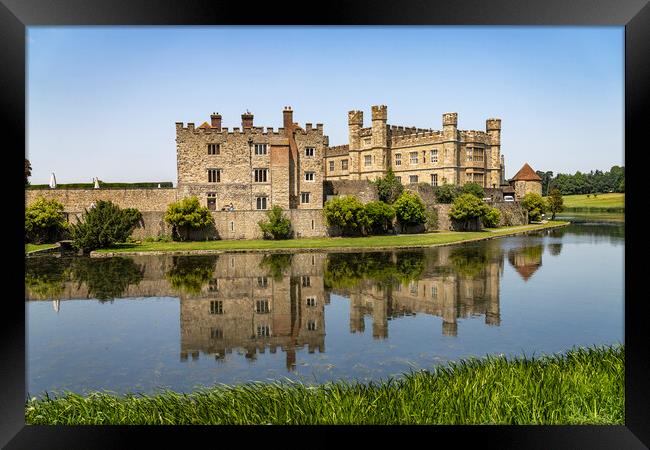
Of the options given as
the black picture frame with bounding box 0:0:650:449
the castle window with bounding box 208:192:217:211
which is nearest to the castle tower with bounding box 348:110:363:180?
the castle window with bounding box 208:192:217:211

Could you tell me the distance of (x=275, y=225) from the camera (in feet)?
69.1

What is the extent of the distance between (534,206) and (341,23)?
30.1 meters

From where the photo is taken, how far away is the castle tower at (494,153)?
117ft

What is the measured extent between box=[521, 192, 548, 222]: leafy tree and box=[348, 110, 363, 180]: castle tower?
10.4m

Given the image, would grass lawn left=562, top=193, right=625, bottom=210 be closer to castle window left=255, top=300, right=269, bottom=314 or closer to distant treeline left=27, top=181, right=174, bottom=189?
distant treeline left=27, top=181, right=174, bottom=189

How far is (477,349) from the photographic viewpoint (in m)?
7.01

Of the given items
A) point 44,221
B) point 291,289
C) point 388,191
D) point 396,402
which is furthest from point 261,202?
point 396,402

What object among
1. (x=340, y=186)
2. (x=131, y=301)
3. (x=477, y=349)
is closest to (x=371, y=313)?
(x=477, y=349)

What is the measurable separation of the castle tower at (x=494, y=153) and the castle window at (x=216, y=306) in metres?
28.3

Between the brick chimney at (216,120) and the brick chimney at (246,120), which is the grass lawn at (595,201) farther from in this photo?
the brick chimney at (216,120)

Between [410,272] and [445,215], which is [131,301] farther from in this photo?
[445,215]

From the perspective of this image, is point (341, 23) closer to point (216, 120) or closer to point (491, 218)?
point (216, 120)

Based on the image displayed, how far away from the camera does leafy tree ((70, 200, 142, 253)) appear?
17.7 m

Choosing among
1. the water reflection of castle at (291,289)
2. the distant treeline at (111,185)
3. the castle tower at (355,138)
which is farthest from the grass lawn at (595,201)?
the distant treeline at (111,185)
